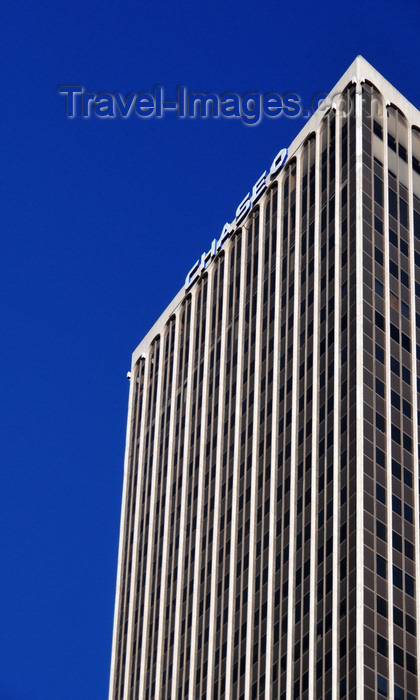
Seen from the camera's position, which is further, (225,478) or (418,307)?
(225,478)

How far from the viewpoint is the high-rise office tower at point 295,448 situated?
437ft

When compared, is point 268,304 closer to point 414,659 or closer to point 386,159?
point 386,159

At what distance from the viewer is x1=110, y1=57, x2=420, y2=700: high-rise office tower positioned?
437 feet

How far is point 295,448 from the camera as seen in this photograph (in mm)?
147125

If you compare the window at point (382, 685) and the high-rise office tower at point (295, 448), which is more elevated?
the high-rise office tower at point (295, 448)

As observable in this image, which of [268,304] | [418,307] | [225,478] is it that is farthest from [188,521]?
[418,307]

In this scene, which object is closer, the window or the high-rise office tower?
the window

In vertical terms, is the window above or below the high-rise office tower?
below

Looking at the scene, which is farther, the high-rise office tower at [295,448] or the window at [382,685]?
the high-rise office tower at [295,448]

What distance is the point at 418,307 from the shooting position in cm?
15150

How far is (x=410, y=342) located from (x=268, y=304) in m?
20.4

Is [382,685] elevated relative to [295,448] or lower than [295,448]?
lower

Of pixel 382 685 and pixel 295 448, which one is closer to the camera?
pixel 382 685

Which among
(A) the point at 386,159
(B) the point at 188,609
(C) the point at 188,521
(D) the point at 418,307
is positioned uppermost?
(A) the point at 386,159
